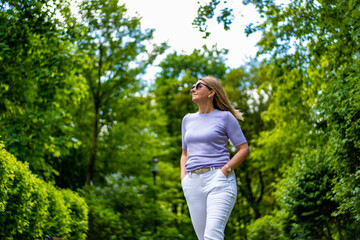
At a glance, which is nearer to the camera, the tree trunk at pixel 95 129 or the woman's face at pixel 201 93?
the woman's face at pixel 201 93

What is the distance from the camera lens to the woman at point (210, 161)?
13.5 feet

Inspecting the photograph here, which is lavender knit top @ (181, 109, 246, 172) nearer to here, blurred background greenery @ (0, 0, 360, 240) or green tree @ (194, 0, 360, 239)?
blurred background greenery @ (0, 0, 360, 240)

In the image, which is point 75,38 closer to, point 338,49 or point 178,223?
point 338,49

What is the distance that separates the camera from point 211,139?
4.34 m

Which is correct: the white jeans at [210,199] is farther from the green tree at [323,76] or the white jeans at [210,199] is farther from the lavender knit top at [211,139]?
the green tree at [323,76]

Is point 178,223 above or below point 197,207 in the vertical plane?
above

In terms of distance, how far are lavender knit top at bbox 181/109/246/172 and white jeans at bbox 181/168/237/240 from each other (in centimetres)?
10

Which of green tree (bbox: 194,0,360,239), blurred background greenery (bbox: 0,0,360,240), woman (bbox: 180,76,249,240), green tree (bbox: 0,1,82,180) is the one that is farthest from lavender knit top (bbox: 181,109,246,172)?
green tree (bbox: 0,1,82,180)

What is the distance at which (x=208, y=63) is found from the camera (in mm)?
31688

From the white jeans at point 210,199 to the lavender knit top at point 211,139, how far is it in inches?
4.1

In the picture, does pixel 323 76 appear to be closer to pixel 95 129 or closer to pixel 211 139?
pixel 211 139

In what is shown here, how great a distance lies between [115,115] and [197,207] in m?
17.2

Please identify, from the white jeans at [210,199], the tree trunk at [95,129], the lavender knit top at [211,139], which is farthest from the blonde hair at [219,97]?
the tree trunk at [95,129]

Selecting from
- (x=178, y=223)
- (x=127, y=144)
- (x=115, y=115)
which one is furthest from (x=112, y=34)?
(x=178, y=223)
